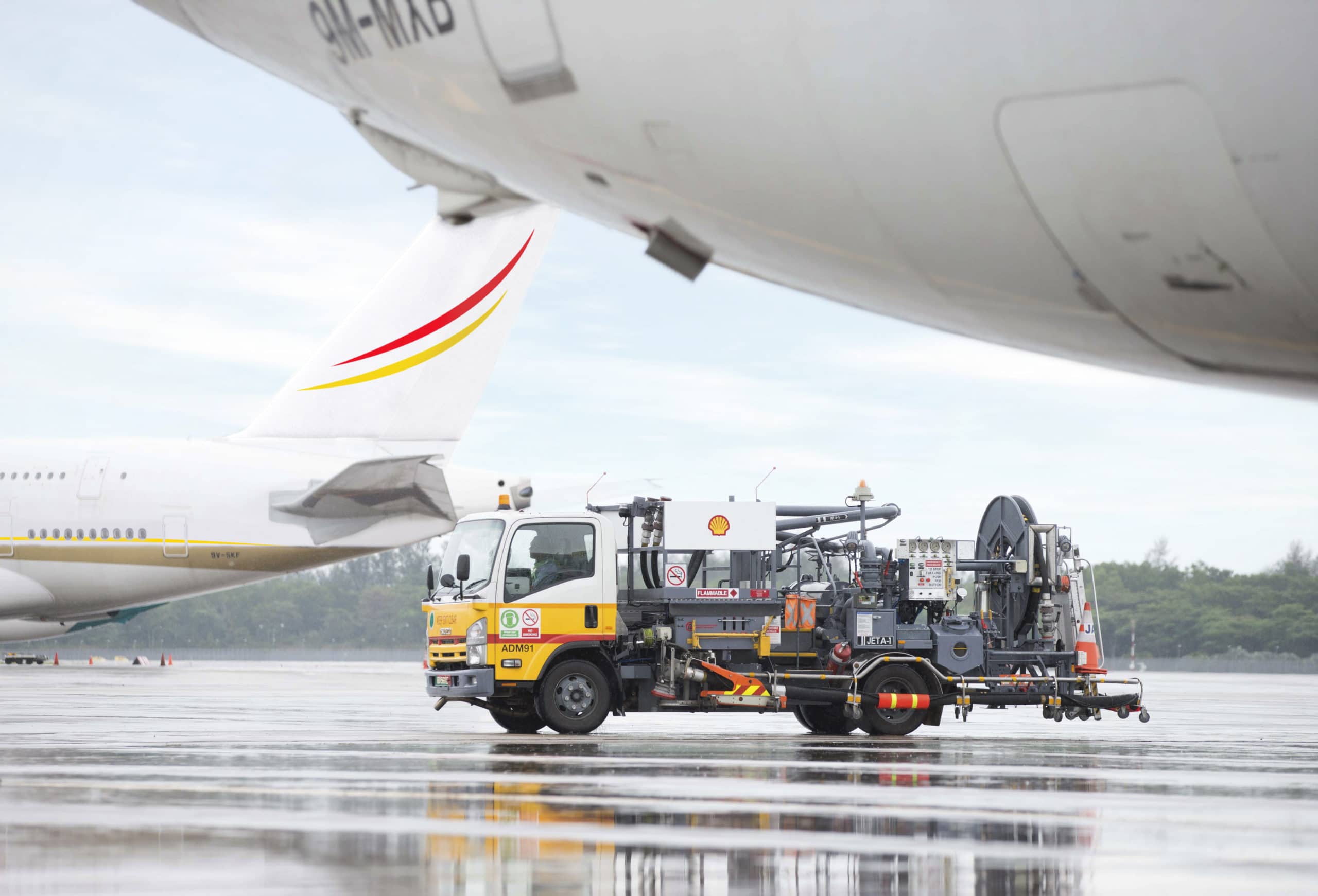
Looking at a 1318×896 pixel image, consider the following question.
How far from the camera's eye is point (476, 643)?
15.5 m

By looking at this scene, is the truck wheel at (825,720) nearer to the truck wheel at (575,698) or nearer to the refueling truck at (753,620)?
the refueling truck at (753,620)

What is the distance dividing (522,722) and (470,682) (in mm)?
1292

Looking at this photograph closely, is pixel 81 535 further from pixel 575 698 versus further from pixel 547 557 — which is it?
pixel 575 698

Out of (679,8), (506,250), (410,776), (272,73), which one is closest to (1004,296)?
(679,8)

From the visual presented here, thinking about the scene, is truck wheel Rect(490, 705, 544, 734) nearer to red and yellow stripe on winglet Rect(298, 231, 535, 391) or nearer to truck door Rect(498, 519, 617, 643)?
truck door Rect(498, 519, 617, 643)

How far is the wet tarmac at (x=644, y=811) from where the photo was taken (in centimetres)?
658

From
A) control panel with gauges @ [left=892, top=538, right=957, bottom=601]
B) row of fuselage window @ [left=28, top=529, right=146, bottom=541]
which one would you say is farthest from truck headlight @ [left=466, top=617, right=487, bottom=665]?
row of fuselage window @ [left=28, top=529, right=146, bottom=541]

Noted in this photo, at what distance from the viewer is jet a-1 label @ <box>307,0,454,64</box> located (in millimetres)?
4227

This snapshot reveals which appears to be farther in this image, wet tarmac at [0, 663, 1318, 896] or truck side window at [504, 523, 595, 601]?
truck side window at [504, 523, 595, 601]

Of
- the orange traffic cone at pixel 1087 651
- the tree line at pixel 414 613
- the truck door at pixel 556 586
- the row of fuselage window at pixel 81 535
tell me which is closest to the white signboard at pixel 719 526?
the truck door at pixel 556 586

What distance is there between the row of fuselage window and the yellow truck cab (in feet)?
42.9

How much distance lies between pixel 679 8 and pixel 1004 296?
120 cm

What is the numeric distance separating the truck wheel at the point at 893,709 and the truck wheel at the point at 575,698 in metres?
2.96

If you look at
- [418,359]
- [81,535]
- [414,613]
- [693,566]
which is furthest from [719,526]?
[414,613]
